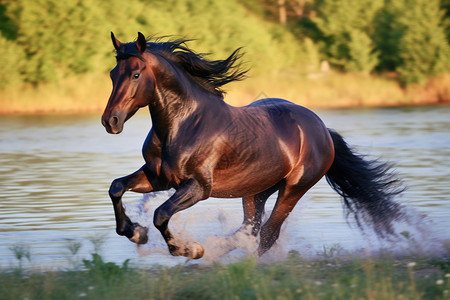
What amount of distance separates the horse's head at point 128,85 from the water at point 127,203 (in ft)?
3.88

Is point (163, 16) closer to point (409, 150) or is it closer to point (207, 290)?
point (409, 150)

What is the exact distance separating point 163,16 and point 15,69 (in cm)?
973

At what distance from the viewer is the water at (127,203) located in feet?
24.4

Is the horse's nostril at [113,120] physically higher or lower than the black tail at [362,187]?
higher

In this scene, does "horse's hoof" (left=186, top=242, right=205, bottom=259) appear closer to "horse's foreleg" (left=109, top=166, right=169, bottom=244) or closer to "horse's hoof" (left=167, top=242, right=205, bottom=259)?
"horse's hoof" (left=167, top=242, right=205, bottom=259)

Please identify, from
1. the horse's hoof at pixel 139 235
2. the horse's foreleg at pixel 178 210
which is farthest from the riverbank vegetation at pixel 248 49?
the horse's foreleg at pixel 178 210

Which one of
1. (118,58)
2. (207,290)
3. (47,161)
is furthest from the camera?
(47,161)

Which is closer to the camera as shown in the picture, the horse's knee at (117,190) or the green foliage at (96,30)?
the horse's knee at (117,190)

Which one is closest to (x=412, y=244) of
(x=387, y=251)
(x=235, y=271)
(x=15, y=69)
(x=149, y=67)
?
(x=387, y=251)

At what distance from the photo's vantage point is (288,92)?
37.7 m

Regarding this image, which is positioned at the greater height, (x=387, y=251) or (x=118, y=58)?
(x=118, y=58)

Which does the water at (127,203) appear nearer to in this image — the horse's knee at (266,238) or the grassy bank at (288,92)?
the horse's knee at (266,238)

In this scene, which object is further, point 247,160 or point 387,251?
point 387,251

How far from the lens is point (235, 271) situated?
5488mm
